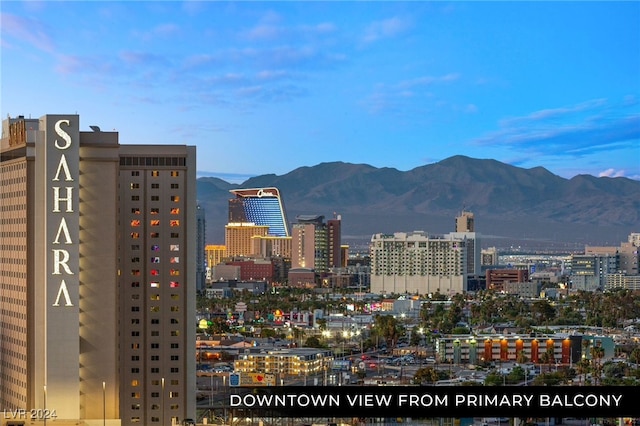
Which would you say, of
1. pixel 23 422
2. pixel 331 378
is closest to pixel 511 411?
pixel 23 422

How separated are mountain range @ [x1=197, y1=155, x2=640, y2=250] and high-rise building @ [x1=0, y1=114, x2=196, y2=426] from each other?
47837 millimetres

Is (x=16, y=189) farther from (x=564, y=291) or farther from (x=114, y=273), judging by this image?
(x=564, y=291)

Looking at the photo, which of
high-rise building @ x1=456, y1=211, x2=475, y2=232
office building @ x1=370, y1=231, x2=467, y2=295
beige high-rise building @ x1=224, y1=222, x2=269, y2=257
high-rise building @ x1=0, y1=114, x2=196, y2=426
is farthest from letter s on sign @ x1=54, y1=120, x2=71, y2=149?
beige high-rise building @ x1=224, y1=222, x2=269, y2=257

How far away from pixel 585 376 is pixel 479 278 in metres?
30.3

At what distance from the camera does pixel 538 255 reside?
62.3m

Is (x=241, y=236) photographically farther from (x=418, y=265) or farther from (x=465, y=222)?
(x=418, y=265)

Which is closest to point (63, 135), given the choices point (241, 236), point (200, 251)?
point (200, 251)

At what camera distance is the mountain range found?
6206cm

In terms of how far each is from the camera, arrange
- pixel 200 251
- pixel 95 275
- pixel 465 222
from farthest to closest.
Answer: pixel 465 222
pixel 200 251
pixel 95 275

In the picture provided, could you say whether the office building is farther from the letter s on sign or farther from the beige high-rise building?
the letter s on sign

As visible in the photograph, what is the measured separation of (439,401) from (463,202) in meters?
58.0

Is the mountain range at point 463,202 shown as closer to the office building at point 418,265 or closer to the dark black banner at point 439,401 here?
the office building at point 418,265

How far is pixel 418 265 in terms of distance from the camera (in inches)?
1999

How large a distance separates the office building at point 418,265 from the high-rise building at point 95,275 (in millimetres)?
36984
